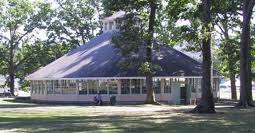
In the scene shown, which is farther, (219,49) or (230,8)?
(219,49)

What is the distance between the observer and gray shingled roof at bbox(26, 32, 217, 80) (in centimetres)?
5625

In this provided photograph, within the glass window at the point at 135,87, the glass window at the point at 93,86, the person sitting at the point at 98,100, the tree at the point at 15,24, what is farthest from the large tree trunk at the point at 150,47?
the tree at the point at 15,24

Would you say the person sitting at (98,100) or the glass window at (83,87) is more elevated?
the glass window at (83,87)

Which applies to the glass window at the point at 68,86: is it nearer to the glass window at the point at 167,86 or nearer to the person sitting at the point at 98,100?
the person sitting at the point at 98,100

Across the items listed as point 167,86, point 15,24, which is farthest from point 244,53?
point 15,24

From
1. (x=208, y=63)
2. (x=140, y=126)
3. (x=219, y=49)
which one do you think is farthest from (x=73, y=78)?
(x=140, y=126)

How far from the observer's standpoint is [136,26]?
163 ft

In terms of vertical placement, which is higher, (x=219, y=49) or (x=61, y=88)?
(x=219, y=49)

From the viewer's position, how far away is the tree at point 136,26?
48.6 m

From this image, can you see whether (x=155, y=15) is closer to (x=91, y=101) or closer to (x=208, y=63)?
(x=91, y=101)

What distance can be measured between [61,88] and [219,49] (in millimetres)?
17245

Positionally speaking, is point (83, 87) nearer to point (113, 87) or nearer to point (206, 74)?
point (113, 87)

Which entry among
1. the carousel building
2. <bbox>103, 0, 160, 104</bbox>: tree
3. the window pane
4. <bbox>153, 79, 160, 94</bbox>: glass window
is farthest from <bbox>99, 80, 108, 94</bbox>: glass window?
<bbox>103, 0, 160, 104</bbox>: tree

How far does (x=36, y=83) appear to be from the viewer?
65.1 meters
